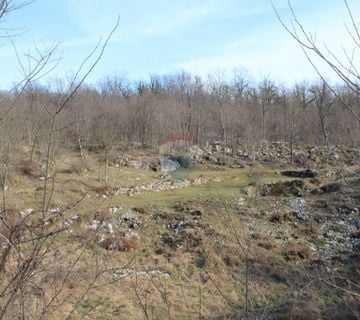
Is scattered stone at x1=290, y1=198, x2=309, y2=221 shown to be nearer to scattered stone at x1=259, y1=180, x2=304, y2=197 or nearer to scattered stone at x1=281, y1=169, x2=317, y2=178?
scattered stone at x1=259, y1=180, x2=304, y2=197

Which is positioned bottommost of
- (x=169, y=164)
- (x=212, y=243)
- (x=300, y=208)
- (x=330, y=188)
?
(x=212, y=243)

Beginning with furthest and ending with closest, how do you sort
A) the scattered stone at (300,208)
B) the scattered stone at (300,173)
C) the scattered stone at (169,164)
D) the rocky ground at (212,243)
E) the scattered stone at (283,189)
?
1. the scattered stone at (169,164)
2. the scattered stone at (300,173)
3. the scattered stone at (283,189)
4. the scattered stone at (300,208)
5. the rocky ground at (212,243)

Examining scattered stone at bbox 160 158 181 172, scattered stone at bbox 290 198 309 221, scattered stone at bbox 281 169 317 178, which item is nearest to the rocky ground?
scattered stone at bbox 290 198 309 221

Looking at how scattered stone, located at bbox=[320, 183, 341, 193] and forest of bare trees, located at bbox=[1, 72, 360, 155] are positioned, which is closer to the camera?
scattered stone, located at bbox=[320, 183, 341, 193]

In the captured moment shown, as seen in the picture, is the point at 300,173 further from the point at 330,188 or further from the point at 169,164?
the point at 169,164

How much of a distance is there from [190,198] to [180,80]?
34.7 metres

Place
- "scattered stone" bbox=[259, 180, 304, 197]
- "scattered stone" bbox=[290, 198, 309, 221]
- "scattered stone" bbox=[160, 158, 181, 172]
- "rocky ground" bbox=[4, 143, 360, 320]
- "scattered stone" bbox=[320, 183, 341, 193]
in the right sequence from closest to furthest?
"rocky ground" bbox=[4, 143, 360, 320]
"scattered stone" bbox=[290, 198, 309, 221]
"scattered stone" bbox=[320, 183, 341, 193]
"scattered stone" bbox=[259, 180, 304, 197]
"scattered stone" bbox=[160, 158, 181, 172]

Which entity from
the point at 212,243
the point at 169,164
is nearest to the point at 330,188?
the point at 212,243

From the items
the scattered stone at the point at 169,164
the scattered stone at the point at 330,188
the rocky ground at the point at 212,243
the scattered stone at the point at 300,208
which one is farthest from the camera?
the scattered stone at the point at 169,164

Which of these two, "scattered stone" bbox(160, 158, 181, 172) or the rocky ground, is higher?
"scattered stone" bbox(160, 158, 181, 172)

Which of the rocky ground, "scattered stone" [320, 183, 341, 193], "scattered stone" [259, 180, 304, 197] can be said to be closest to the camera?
the rocky ground

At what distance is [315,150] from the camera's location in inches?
1565

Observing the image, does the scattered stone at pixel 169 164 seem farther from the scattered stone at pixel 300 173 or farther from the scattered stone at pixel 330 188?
the scattered stone at pixel 330 188

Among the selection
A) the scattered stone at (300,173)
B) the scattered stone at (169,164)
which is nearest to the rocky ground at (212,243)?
the scattered stone at (300,173)
